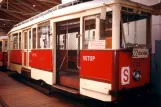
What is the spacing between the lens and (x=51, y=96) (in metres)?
6.46

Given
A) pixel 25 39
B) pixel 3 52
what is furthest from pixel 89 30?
pixel 3 52

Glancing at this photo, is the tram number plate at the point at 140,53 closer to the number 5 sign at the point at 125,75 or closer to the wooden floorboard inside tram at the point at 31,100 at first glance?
the number 5 sign at the point at 125,75

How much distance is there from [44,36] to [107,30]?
285cm

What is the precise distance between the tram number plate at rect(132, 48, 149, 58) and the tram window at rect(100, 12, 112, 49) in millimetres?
562

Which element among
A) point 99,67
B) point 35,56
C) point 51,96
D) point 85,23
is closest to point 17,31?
point 35,56

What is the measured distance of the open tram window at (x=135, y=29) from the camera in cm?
427

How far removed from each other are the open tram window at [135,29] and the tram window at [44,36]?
2669mm

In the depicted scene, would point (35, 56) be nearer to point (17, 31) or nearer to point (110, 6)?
point (17, 31)

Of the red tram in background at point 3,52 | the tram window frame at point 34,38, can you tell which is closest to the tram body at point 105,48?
the tram window frame at point 34,38

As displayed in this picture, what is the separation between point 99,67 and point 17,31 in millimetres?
6605

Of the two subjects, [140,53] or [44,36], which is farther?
[44,36]

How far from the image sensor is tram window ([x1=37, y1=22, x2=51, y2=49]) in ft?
20.4

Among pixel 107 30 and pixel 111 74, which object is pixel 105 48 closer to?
pixel 107 30

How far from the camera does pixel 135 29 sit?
464cm
